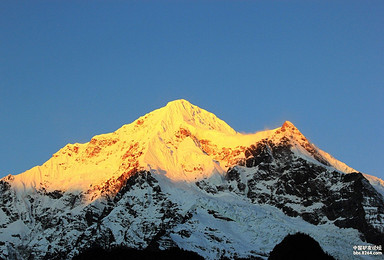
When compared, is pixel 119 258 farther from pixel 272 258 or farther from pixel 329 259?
pixel 329 259

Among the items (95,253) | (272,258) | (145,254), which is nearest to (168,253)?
(145,254)

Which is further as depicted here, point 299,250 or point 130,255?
point 130,255

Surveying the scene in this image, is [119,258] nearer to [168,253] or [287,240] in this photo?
[168,253]

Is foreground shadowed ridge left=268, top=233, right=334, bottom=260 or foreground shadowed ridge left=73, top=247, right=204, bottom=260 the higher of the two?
foreground shadowed ridge left=73, top=247, right=204, bottom=260

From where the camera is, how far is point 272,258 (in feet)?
415

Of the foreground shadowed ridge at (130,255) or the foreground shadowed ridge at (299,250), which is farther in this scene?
the foreground shadowed ridge at (130,255)

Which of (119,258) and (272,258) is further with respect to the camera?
(119,258)

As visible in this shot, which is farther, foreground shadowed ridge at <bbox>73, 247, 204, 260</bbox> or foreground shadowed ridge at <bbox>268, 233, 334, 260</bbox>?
foreground shadowed ridge at <bbox>73, 247, 204, 260</bbox>

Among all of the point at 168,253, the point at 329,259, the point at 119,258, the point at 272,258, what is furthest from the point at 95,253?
the point at 329,259

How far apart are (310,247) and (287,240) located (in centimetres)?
402

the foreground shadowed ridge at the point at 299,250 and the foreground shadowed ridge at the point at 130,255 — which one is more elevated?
the foreground shadowed ridge at the point at 130,255

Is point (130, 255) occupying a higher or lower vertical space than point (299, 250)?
higher

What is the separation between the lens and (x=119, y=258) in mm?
150375

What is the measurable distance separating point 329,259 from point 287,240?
23.7 feet
